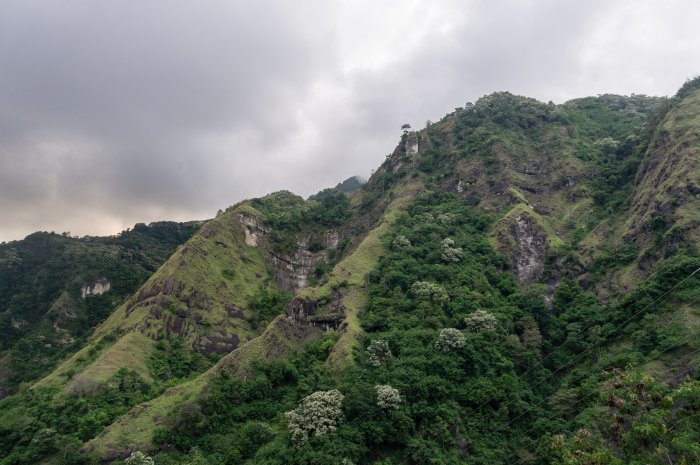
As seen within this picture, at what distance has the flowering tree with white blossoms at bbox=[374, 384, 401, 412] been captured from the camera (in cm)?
4808

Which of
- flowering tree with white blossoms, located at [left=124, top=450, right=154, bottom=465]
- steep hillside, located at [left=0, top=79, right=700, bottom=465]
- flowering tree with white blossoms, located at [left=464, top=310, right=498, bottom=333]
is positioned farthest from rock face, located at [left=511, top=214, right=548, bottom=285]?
flowering tree with white blossoms, located at [left=124, top=450, right=154, bottom=465]

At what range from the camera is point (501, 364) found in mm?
56938

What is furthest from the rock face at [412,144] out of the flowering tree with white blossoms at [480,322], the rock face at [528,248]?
the flowering tree with white blossoms at [480,322]

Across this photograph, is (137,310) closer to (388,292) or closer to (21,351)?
(21,351)

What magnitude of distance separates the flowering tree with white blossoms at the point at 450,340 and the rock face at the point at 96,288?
88535 millimetres

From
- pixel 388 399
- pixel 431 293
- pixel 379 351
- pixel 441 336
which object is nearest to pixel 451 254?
pixel 431 293

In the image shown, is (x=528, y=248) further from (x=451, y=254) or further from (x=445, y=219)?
(x=445, y=219)

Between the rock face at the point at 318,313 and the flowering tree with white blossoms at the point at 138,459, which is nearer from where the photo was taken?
the flowering tree with white blossoms at the point at 138,459

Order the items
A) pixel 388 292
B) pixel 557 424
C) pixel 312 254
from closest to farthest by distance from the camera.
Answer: pixel 557 424 < pixel 388 292 < pixel 312 254

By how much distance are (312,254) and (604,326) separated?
225 ft

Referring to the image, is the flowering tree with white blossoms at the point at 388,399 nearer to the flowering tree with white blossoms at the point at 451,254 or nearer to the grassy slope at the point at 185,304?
the flowering tree with white blossoms at the point at 451,254

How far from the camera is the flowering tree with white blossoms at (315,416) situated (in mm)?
46688

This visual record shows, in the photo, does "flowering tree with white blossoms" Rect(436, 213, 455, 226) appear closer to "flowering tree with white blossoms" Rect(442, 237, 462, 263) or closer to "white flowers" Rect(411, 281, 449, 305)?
"flowering tree with white blossoms" Rect(442, 237, 462, 263)

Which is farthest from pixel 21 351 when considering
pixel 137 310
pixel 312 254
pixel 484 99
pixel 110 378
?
pixel 484 99
